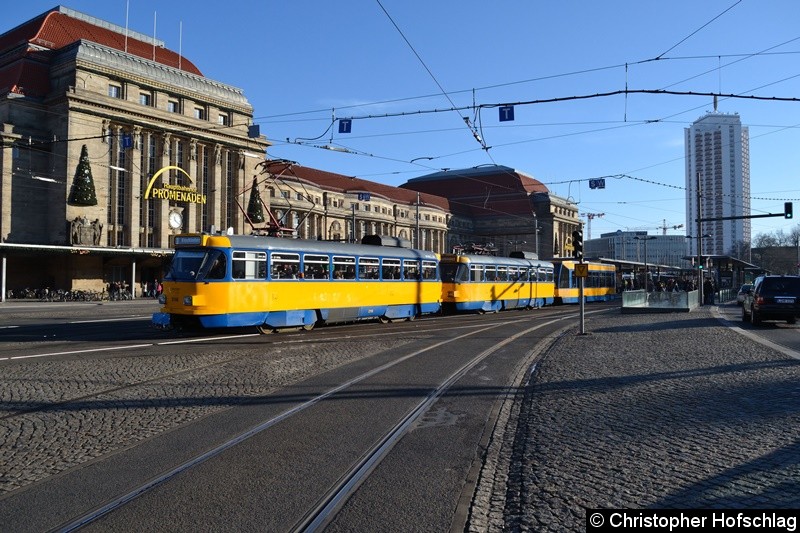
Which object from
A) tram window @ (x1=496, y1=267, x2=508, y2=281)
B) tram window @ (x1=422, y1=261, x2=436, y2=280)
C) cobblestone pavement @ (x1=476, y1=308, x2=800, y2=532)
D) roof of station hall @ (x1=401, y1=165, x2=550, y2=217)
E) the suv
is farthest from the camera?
roof of station hall @ (x1=401, y1=165, x2=550, y2=217)

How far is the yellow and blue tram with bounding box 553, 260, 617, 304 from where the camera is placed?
42.4m

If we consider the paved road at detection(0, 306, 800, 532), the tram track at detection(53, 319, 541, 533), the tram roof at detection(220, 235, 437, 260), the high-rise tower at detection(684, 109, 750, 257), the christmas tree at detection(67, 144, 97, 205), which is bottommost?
the tram track at detection(53, 319, 541, 533)

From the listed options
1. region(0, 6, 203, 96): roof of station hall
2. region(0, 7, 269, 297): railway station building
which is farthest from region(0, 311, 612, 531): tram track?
region(0, 6, 203, 96): roof of station hall

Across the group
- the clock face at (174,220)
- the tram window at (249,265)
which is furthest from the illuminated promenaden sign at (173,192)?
the tram window at (249,265)

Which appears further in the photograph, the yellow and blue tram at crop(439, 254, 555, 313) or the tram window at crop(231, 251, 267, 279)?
the yellow and blue tram at crop(439, 254, 555, 313)

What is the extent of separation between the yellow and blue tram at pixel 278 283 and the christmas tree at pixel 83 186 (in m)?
→ 35.4

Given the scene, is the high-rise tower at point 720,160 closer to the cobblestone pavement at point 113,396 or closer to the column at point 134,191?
the cobblestone pavement at point 113,396

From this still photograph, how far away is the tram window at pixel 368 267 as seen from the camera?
22.3 m

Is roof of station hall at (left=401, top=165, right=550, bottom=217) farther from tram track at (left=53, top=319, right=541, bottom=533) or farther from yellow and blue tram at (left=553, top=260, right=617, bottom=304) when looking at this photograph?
tram track at (left=53, top=319, right=541, bottom=533)

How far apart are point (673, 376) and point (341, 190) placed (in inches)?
3282

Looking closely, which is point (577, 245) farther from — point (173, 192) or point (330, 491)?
point (173, 192)

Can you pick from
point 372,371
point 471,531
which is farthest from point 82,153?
point 471,531

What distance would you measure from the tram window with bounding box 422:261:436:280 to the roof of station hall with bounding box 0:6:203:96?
45.4m

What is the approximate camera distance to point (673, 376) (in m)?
11.0
